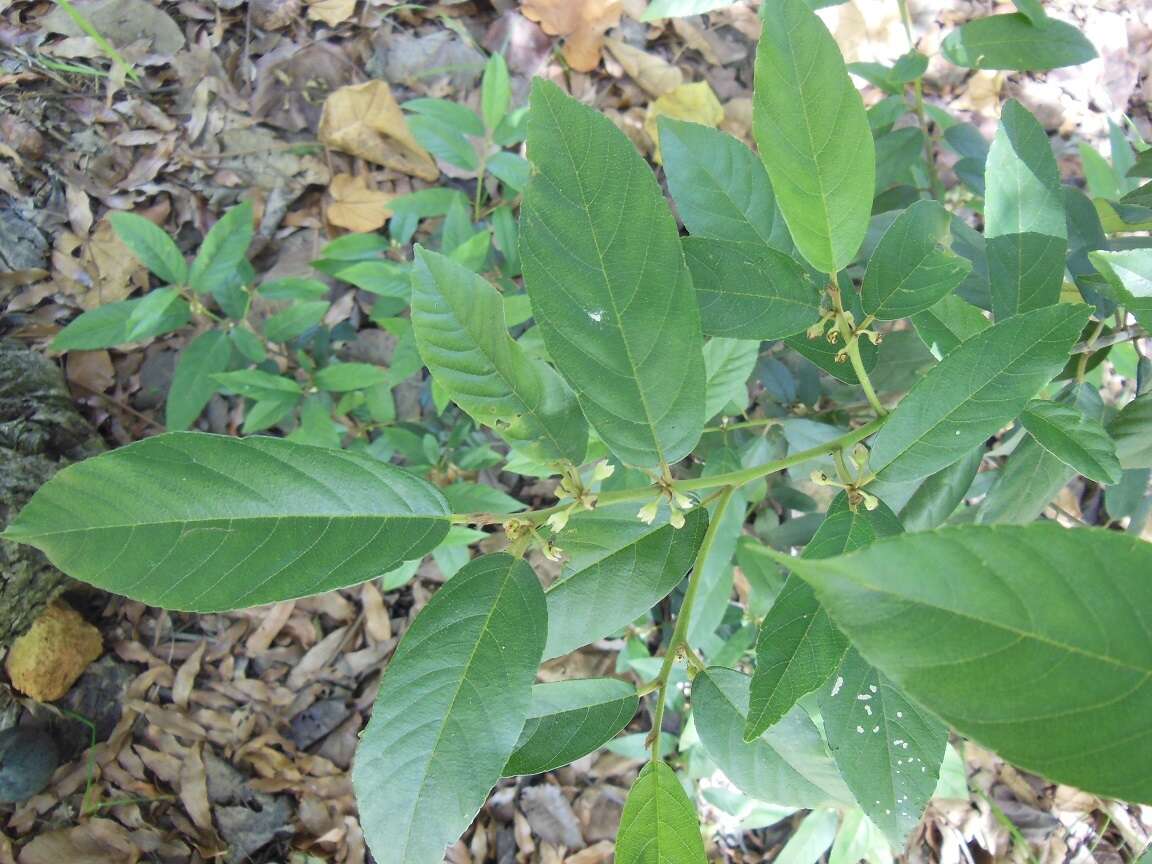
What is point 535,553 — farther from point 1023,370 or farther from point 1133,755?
point 1133,755

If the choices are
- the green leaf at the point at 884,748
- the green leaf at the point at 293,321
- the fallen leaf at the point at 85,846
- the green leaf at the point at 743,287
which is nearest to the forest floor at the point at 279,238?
the fallen leaf at the point at 85,846

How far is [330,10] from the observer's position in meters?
2.63

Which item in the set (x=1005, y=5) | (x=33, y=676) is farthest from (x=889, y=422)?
(x=1005, y=5)

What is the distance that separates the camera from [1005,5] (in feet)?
8.96

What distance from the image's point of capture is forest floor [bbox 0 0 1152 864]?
2.19 metres

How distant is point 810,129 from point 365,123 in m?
2.05

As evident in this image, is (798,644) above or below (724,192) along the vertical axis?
below

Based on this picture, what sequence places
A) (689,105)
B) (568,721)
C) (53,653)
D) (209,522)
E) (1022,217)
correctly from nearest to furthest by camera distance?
(209,522) < (568,721) < (1022,217) < (53,653) < (689,105)

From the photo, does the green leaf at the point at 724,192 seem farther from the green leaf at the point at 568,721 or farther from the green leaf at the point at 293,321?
the green leaf at the point at 293,321

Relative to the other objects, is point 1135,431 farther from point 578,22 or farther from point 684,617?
point 578,22

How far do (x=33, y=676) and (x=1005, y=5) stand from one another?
3621mm

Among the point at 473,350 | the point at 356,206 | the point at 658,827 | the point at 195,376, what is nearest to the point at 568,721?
the point at 658,827

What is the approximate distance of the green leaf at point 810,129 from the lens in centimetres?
74

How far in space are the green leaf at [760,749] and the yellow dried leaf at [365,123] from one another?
2.11 meters
